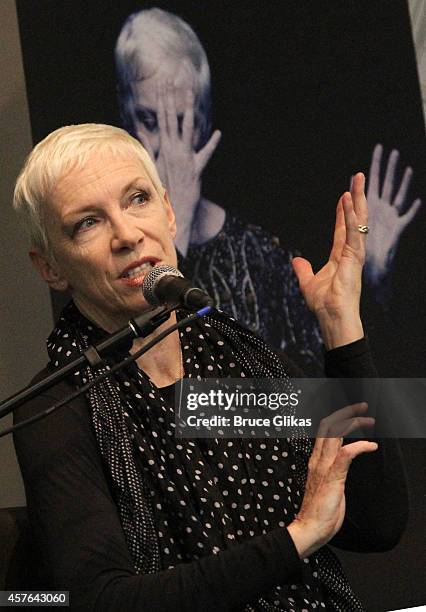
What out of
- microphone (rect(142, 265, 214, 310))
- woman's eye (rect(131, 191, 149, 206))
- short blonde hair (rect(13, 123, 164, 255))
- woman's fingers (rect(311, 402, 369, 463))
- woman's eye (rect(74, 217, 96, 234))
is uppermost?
short blonde hair (rect(13, 123, 164, 255))

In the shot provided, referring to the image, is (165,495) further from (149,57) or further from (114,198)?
(149,57)

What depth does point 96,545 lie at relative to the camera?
1.61 metres

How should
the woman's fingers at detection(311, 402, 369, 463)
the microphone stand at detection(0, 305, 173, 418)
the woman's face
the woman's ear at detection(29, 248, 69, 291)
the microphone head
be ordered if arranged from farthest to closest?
the woman's ear at detection(29, 248, 69, 291)
the woman's face
the woman's fingers at detection(311, 402, 369, 463)
the microphone head
the microphone stand at detection(0, 305, 173, 418)

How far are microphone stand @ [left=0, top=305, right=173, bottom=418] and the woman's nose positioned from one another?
0.41 meters

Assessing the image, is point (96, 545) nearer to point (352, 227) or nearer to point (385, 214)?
point (352, 227)

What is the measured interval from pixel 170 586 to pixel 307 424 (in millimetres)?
524

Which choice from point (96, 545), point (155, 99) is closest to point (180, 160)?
point (155, 99)

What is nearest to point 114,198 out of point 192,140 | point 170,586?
point 170,586

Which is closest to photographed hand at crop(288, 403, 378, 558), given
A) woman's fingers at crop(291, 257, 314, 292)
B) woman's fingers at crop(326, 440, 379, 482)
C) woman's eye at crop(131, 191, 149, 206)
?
woman's fingers at crop(326, 440, 379, 482)

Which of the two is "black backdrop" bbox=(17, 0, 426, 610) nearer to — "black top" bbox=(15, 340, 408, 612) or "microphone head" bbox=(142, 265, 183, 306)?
"black top" bbox=(15, 340, 408, 612)

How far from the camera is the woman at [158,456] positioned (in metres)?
1.61

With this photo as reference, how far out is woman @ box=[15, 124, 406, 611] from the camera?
1609mm

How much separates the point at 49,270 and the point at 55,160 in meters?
0.24

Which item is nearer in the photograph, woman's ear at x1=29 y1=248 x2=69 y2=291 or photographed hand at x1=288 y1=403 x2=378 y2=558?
photographed hand at x1=288 y1=403 x2=378 y2=558
